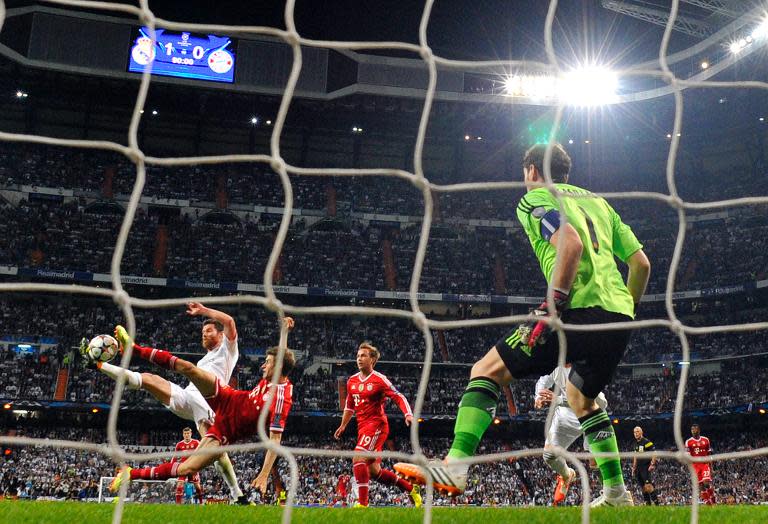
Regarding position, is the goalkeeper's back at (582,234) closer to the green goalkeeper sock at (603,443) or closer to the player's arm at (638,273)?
the player's arm at (638,273)

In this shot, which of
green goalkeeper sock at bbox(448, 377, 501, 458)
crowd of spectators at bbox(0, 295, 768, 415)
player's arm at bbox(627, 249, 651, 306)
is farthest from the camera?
crowd of spectators at bbox(0, 295, 768, 415)

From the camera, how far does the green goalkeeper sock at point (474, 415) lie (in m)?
3.86

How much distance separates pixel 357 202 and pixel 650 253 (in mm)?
13777

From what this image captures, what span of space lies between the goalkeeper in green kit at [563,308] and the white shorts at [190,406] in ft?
13.8

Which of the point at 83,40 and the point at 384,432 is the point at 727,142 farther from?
the point at 384,432

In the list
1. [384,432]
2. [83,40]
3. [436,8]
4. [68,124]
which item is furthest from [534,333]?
[68,124]

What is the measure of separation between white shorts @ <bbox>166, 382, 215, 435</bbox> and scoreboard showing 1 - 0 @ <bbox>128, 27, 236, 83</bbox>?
81.2 ft

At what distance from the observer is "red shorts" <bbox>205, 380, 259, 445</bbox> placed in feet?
22.7

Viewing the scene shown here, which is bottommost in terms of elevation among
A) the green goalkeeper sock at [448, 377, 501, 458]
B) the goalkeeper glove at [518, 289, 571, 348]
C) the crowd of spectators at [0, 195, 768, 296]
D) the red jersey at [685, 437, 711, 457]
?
the red jersey at [685, 437, 711, 457]

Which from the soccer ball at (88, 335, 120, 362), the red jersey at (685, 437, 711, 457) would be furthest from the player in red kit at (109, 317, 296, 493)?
the red jersey at (685, 437, 711, 457)

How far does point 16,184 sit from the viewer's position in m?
31.5

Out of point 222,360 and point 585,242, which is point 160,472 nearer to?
point 222,360

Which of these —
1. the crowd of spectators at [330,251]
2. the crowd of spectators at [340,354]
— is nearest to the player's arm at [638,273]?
the crowd of spectators at [340,354]

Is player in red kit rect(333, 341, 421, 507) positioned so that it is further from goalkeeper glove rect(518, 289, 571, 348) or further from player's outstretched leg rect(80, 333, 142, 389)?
goalkeeper glove rect(518, 289, 571, 348)
